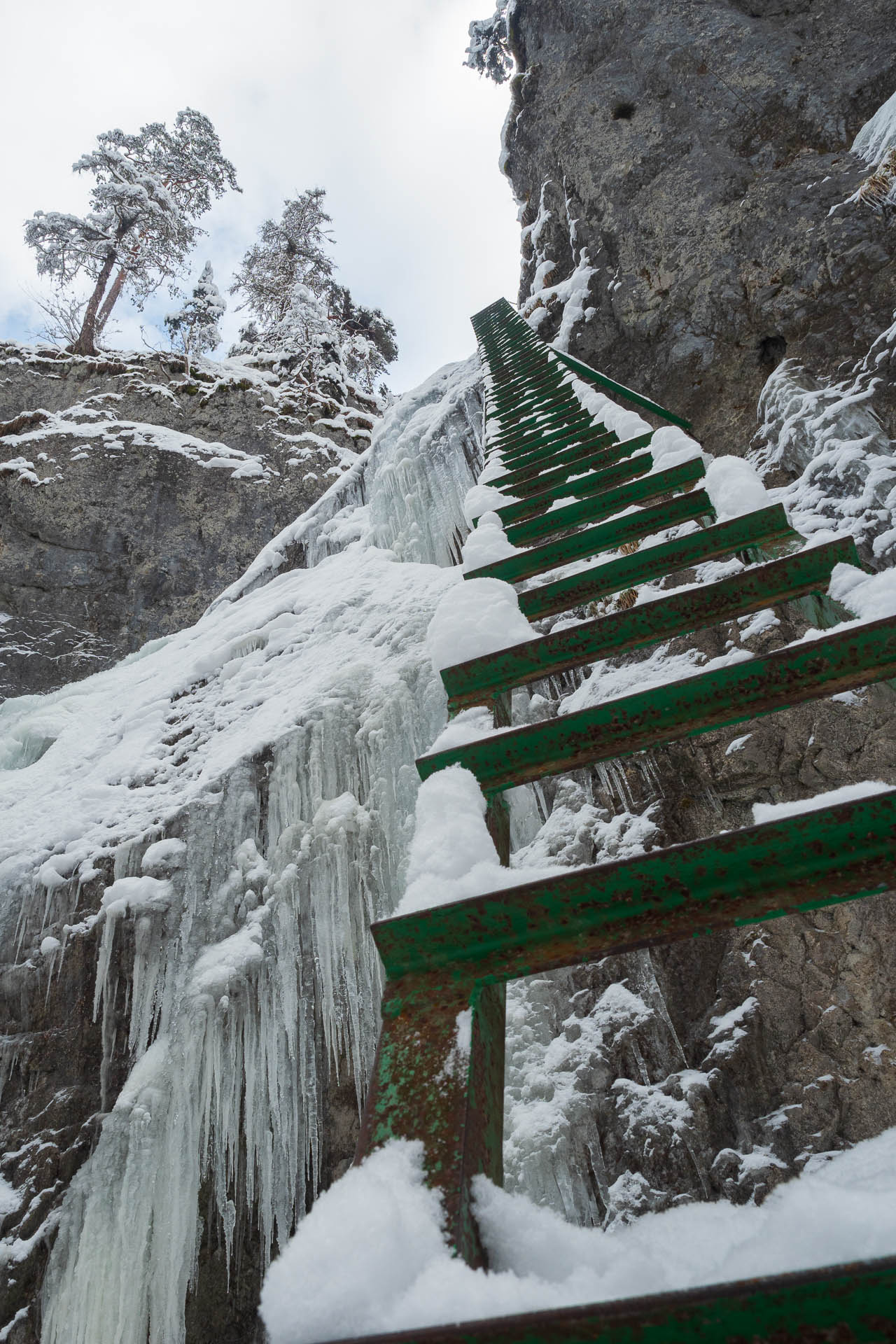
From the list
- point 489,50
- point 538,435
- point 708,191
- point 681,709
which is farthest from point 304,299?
point 681,709

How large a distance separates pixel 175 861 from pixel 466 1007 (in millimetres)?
3543

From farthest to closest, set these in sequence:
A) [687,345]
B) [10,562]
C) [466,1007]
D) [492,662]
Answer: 1. [10,562]
2. [687,345]
3. [492,662]
4. [466,1007]

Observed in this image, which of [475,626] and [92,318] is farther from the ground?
[92,318]

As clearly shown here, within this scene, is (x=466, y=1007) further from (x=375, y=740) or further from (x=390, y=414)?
(x=390, y=414)

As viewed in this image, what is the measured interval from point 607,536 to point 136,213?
16.8 metres

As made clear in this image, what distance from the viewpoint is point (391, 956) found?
42.8 inches

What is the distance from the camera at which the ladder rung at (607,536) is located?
2318mm

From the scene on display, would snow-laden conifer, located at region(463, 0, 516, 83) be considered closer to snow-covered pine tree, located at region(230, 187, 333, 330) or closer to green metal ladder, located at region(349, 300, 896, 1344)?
snow-covered pine tree, located at region(230, 187, 333, 330)

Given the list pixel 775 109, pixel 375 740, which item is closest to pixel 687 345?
pixel 775 109

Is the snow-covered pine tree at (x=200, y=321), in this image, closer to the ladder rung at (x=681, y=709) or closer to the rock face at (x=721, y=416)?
the rock face at (x=721, y=416)

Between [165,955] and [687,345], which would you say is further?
[687,345]

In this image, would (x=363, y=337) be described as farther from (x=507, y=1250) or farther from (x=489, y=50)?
(x=507, y=1250)

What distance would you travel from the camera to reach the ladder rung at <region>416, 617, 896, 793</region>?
1266 millimetres

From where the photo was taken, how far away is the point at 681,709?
134cm
